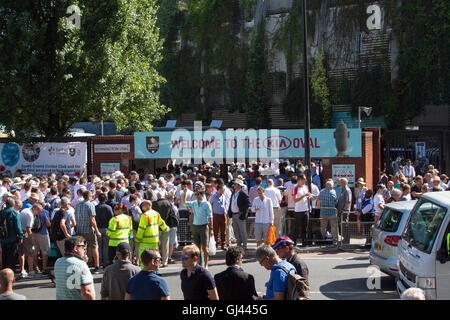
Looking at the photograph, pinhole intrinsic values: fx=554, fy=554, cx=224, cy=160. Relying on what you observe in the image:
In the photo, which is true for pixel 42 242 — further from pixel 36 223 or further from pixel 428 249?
pixel 428 249

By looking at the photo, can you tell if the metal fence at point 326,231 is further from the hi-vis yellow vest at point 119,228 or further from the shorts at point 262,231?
the hi-vis yellow vest at point 119,228

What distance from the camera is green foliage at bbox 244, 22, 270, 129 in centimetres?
4084

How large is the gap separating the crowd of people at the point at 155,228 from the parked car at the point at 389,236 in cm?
192

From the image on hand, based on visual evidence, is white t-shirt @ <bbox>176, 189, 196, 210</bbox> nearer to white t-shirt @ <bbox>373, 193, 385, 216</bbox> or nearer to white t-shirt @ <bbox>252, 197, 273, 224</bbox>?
white t-shirt @ <bbox>252, 197, 273, 224</bbox>

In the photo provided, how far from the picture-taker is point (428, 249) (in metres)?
7.48

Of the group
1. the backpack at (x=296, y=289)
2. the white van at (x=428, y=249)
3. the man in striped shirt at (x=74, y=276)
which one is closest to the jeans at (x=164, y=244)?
the white van at (x=428, y=249)

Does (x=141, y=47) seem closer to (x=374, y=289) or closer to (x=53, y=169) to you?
(x=53, y=169)

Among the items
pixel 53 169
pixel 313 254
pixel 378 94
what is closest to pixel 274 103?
pixel 378 94

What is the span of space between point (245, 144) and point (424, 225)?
12.5m

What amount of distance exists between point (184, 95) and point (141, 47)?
1637 centimetres

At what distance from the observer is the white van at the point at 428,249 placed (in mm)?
7230

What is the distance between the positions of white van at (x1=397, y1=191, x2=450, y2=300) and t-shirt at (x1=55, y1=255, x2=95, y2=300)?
170 inches

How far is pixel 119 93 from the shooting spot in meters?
26.4

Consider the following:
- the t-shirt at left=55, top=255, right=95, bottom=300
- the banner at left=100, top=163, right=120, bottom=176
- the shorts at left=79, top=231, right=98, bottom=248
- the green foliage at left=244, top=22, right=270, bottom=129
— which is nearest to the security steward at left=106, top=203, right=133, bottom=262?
the shorts at left=79, top=231, right=98, bottom=248
